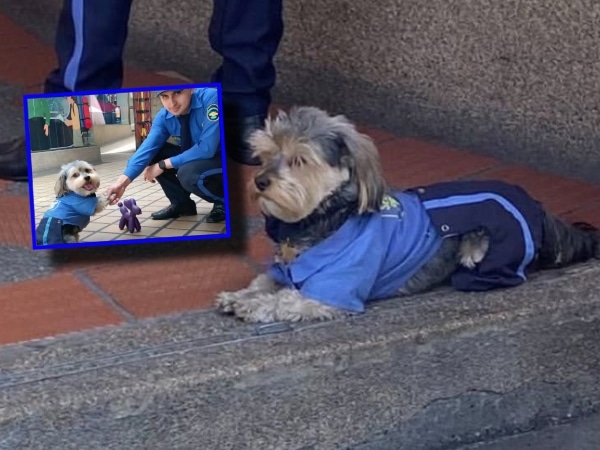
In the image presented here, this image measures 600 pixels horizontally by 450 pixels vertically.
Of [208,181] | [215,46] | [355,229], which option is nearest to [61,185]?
[208,181]

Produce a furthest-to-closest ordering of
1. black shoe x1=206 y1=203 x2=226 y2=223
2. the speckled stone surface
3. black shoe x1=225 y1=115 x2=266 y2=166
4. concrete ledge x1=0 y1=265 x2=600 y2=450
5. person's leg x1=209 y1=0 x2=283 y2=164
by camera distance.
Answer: the speckled stone surface, person's leg x1=209 y1=0 x2=283 y2=164, black shoe x1=225 y1=115 x2=266 y2=166, black shoe x1=206 y1=203 x2=226 y2=223, concrete ledge x1=0 y1=265 x2=600 y2=450

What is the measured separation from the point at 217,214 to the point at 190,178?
142mm

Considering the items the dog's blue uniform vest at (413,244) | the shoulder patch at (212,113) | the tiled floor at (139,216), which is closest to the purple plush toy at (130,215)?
the tiled floor at (139,216)

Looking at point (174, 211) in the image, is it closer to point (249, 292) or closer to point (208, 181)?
point (208, 181)

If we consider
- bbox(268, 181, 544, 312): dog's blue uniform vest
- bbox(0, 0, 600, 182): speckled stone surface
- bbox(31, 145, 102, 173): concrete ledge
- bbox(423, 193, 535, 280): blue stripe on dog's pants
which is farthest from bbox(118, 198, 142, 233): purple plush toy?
bbox(0, 0, 600, 182): speckled stone surface

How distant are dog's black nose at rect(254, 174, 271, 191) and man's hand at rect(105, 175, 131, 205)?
498 millimetres

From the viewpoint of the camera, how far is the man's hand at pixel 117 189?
3.46 m

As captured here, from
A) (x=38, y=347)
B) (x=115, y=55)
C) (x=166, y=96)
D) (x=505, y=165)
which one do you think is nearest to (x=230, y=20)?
(x=115, y=55)

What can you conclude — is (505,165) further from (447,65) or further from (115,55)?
(115,55)

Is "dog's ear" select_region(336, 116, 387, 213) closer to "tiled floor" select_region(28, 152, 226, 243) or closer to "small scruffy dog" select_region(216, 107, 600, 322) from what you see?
"small scruffy dog" select_region(216, 107, 600, 322)

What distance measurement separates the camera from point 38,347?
9.99ft

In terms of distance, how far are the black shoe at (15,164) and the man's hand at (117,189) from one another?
2.87ft

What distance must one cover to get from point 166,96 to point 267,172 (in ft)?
1.61

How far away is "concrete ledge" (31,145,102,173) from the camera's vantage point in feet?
11.3
